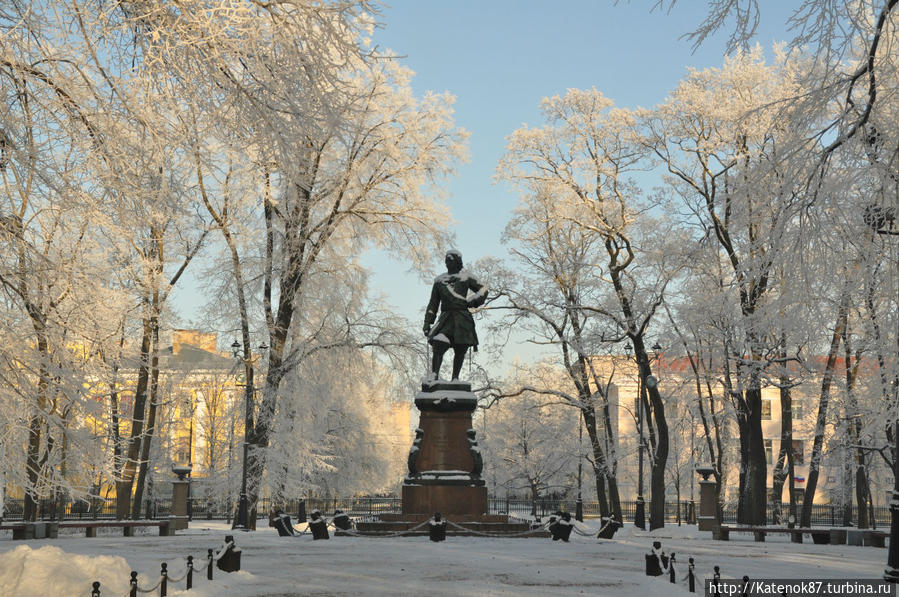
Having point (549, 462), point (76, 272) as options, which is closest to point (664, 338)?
point (76, 272)

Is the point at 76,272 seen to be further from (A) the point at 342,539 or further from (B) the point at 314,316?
(B) the point at 314,316

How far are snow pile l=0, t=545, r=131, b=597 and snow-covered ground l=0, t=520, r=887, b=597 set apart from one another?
0.01 metres

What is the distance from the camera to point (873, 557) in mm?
Answer: 16578

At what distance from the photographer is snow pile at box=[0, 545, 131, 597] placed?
8188 millimetres

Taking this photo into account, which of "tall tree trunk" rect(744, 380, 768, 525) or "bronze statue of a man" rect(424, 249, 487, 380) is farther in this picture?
"tall tree trunk" rect(744, 380, 768, 525)

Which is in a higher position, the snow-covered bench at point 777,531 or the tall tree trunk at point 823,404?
the tall tree trunk at point 823,404

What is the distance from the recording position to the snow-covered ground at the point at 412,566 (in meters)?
9.04

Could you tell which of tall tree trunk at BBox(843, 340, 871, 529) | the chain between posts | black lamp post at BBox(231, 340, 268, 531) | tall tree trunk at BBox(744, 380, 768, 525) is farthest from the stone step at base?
tall tree trunk at BBox(843, 340, 871, 529)

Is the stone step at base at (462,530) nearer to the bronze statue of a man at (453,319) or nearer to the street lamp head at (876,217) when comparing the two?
the bronze statue of a man at (453,319)

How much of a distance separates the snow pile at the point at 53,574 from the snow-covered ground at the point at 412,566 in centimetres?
1

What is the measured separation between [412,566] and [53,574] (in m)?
5.37

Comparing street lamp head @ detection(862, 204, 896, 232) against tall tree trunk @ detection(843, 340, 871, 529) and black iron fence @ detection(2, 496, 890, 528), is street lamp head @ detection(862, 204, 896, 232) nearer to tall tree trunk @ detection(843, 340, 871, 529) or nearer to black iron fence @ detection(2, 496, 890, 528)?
tall tree trunk @ detection(843, 340, 871, 529)

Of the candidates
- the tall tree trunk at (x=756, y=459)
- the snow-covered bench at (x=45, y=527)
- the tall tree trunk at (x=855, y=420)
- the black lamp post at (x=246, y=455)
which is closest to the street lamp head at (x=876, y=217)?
the tall tree trunk at (x=855, y=420)

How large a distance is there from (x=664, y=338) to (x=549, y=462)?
32.2m
